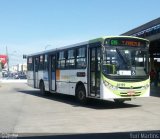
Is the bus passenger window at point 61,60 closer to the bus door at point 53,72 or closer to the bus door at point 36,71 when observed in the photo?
the bus door at point 53,72

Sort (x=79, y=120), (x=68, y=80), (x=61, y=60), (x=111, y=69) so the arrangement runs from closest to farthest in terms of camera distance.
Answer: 1. (x=79, y=120)
2. (x=111, y=69)
3. (x=68, y=80)
4. (x=61, y=60)

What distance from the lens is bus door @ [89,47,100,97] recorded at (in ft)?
57.3

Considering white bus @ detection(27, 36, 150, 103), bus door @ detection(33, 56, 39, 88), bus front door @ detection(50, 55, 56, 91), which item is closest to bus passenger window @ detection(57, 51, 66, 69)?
bus front door @ detection(50, 55, 56, 91)

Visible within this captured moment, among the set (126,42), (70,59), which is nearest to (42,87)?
(70,59)

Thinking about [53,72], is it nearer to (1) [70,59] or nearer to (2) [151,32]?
(1) [70,59]

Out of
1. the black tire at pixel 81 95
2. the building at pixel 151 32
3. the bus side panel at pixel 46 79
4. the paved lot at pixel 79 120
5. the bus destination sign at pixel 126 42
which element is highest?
the building at pixel 151 32

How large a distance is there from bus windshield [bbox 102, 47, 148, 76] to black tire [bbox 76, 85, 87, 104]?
7.71 ft

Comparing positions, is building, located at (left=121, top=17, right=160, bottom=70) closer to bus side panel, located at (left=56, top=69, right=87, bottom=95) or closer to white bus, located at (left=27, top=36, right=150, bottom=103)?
bus side panel, located at (left=56, top=69, right=87, bottom=95)

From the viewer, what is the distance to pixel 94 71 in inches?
701

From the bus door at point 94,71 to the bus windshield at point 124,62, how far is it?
0.52 meters

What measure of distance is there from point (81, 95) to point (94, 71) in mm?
1898

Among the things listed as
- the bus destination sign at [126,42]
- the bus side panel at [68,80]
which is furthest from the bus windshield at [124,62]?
the bus side panel at [68,80]

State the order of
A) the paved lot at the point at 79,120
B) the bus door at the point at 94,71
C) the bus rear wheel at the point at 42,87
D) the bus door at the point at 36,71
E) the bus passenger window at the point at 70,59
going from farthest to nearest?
1. the bus door at the point at 36,71
2. the bus rear wheel at the point at 42,87
3. the bus passenger window at the point at 70,59
4. the bus door at the point at 94,71
5. the paved lot at the point at 79,120

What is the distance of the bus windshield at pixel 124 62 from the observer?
55.9 feet
